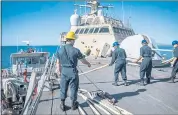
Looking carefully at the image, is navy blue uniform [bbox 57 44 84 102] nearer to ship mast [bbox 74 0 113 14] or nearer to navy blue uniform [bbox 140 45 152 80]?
navy blue uniform [bbox 140 45 152 80]

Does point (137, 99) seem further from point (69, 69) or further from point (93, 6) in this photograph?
point (93, 6)

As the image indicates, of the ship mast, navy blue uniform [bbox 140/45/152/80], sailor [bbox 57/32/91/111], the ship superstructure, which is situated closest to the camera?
sailor [bbox 57/32/91/111]

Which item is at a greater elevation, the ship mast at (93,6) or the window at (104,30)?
the ship mast at (93,6)

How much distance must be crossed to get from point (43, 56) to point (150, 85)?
52.1 ft

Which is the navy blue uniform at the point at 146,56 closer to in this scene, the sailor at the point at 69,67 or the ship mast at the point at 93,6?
→ the sailor at the point at 69,67

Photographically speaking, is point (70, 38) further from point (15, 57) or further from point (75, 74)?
point (15, 57)

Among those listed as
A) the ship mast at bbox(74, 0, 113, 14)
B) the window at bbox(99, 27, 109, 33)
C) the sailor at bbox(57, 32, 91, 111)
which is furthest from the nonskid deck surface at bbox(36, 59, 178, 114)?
the ship mast at bbox(74, 0, 113, 14)

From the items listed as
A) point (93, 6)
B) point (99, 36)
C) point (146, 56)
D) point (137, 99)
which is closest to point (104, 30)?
point (99, 36)

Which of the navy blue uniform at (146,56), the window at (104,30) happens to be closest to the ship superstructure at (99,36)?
the window at (104,30)

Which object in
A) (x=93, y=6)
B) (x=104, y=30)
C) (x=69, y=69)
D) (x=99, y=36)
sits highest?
(x=93, y=6)

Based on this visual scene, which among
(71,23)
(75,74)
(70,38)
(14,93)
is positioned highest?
(71,23)

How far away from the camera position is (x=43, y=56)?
22922mm

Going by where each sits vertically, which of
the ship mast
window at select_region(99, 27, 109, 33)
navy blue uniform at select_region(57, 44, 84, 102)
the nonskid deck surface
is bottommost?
the nonskid deck surface

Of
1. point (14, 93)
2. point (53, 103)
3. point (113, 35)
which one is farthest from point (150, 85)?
point (113, 35)
